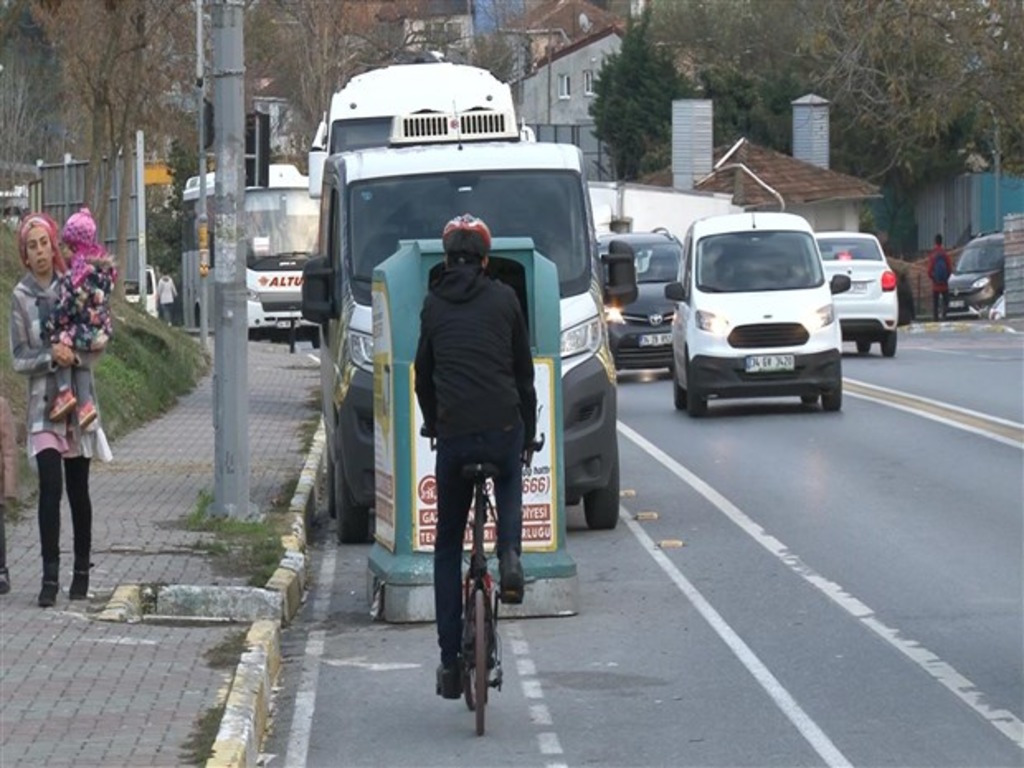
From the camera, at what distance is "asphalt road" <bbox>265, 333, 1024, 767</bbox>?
9016 millimetres

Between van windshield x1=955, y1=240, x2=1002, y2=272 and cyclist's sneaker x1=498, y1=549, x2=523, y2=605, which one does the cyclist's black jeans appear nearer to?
cyclist's sneaker x1=498, y1=549, x2=523, y2=605

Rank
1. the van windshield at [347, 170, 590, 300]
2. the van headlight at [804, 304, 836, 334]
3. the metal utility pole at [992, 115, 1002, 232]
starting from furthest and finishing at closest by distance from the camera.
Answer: the metal utility pole at [992, 115, 1002, 232], the van headlight at [804, 304, 836, 334], the van windshield at [347, 170, 590, 300]

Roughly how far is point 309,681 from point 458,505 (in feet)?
5.53

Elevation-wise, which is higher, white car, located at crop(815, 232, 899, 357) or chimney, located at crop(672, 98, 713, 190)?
chimney, located at crop(672, 98, 713, 190)

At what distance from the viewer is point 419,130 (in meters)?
20.1

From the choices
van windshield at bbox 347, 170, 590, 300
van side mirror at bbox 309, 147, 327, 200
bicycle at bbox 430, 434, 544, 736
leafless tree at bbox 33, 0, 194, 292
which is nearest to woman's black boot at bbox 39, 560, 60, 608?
bicycle at bbox 430, 434, 544, 736

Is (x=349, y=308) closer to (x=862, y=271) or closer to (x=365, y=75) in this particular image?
(x=365, y=75)

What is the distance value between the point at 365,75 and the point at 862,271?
10.1 metres

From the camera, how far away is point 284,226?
1752 inches

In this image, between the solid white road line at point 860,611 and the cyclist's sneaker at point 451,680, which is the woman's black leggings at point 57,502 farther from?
the solid white road line at point 860,611

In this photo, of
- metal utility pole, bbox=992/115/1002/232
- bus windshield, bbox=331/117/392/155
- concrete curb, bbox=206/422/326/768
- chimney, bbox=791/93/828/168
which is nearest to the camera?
concrete curb, bbox=206/422/326/768

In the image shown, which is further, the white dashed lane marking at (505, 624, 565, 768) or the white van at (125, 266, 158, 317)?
the white van at (125, 266, 158, 317)

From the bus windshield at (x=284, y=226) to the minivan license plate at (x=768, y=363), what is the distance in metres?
21.0

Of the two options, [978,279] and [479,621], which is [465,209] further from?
[978,279]
